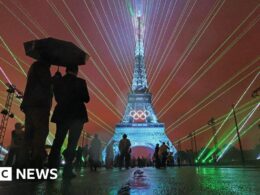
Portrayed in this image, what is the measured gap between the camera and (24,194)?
6.37 feet

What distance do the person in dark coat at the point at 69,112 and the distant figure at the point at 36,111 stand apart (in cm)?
22

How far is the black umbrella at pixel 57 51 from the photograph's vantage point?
14.1ft

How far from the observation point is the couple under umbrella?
171 inches

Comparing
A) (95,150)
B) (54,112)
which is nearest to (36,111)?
(54,112)

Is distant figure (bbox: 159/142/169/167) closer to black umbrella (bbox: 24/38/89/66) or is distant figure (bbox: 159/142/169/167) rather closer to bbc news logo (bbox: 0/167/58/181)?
black umbrella (bbox: 24/38/89/66)

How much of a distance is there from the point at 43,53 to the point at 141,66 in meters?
67.5

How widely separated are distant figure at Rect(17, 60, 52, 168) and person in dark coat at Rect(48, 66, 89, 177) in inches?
8.7

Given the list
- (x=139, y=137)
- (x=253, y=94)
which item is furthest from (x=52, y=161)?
(x=139, y=137)

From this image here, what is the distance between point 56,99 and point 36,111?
0.39 metres

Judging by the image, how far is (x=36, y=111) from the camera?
4480mm

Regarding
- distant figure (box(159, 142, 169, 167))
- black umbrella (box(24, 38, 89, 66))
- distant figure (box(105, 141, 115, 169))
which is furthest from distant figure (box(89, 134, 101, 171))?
black umbrella (box(24, 38, 89, 66))

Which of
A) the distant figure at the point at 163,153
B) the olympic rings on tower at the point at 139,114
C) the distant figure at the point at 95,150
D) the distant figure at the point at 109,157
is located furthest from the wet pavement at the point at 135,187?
the olympic rings on tower at the point at 139,114

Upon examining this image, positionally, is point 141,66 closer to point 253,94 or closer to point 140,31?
point 140,31

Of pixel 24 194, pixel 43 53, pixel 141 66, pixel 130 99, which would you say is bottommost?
pixel 24 194
